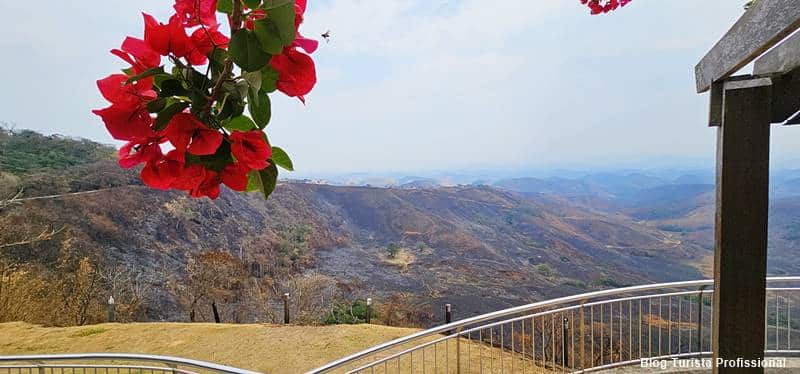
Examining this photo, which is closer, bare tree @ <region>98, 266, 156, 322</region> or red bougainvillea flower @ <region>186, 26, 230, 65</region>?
red bougainvillea flower @ <region>186, 26, 230, 65</region>

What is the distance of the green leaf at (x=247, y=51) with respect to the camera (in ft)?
0.82

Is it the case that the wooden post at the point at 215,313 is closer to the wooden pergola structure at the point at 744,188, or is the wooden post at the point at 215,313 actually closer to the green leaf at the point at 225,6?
the wooden pergola structure at the point at 744,188

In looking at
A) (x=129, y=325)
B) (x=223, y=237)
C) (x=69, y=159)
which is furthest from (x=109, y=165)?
(x=129, y=325)

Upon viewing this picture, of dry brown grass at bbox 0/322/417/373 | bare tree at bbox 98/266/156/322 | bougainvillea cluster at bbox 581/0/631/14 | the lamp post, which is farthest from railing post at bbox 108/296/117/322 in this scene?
bougainvillea cluster at bbox 581/0/631/14

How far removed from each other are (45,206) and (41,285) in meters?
4.30

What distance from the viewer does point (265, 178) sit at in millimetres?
342

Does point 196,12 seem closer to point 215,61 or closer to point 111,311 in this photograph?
point 215,61

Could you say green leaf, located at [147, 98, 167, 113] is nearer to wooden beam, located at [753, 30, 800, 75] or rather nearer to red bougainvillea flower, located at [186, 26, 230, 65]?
Result: red bougainvillea flower, located at [186, 26, 230, 65]

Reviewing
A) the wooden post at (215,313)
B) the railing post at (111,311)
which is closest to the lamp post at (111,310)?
the railing post at (111,311)

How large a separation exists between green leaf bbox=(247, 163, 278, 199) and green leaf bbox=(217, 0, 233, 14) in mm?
121

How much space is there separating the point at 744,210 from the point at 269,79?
52.1 inches

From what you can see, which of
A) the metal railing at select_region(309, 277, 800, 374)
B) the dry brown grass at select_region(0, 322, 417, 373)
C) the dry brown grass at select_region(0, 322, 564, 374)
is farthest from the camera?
the dry brown grass at select_region(0, 322, 417, 373)

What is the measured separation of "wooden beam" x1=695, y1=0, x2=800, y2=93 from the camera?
0.88 meters

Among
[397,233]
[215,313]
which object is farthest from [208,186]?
[397,233]
